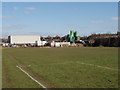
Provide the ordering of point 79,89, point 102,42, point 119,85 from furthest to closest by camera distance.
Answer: point 102,42 < point 119,85 < point 79,89

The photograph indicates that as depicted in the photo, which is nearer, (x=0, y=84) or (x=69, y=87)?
(x=69, y=87)

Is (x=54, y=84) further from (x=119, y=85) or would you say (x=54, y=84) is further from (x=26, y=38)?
(x=26, y=38)

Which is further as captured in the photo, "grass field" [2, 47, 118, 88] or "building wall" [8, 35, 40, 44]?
"building wall" [8, 35, 40, 44]

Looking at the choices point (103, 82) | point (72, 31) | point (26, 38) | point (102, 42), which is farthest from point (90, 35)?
point (103, 82)

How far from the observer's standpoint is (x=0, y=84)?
1476 cm

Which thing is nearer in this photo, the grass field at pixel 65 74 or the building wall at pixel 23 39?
the grass field at pixel 65 74

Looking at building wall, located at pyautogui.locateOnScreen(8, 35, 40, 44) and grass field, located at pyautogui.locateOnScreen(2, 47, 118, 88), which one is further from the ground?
building wall, located at pyautogui.locateOnScreen(8, 35, 40, 44)

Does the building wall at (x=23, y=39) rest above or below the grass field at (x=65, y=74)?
above

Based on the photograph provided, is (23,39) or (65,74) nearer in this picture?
(65,74)

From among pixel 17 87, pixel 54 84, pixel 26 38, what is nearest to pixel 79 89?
pixel 54 84

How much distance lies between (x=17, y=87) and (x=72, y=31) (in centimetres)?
16020

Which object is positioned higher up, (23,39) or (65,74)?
(23,39)

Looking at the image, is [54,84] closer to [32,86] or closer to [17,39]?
[32,86]

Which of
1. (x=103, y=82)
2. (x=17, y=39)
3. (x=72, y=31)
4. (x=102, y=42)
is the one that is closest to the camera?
(x=103, y=82)
